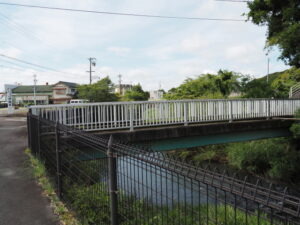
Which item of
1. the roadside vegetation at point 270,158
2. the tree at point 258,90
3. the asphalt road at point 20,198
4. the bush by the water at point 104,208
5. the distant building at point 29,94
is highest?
the distant building at point 29,94

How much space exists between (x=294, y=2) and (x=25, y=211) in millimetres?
13621

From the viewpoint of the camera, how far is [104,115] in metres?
7.93

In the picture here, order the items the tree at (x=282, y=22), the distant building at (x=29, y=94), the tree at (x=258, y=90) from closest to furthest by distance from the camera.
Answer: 1. the tree at (x=282, y=22)
2. the tree at (x=258, y=90)
3. the distant building at (x=29, y=94)

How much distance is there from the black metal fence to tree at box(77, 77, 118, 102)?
31.7 meters

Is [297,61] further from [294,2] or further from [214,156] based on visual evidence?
[214,156]

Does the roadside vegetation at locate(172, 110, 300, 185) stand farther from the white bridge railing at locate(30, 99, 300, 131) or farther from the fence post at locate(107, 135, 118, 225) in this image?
the fence post at locate(107, 135, 118, 225)

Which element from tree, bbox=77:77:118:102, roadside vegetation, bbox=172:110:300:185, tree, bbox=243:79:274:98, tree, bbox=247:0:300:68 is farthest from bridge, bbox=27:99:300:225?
tree, bbox=77:77:118:102

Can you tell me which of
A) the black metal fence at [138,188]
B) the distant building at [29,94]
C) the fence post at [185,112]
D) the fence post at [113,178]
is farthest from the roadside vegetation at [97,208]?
the distant building at [29,94]

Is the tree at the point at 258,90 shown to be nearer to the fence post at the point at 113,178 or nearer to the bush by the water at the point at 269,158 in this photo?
the bush by the water at the point at 269,158

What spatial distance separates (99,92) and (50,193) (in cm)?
3317

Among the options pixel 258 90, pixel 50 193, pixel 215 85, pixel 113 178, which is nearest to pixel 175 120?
pixel 50 193

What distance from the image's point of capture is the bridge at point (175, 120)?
7.73 meters

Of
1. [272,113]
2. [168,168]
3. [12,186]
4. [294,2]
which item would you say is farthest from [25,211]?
[294,2]

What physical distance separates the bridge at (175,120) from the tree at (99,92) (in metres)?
28.5
